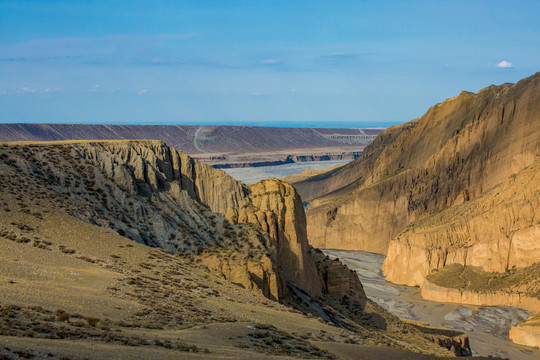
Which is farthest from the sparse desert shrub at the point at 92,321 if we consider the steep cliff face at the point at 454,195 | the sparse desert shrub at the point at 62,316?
the steep cliff face at the point at 454,195

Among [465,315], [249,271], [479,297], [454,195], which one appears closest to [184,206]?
[249,271]

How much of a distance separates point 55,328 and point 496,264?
61511 millimetres

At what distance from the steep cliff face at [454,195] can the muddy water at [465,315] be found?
5.14m

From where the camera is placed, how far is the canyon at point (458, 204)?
69812 millimetres

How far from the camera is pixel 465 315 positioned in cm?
6181

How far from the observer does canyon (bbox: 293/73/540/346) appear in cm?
6981

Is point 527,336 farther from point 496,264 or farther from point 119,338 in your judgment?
point 119,338

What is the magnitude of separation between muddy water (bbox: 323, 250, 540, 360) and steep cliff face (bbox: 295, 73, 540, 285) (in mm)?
5142

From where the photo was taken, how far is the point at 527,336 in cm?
5009

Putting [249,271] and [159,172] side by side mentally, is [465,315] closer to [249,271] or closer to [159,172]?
[159,172]

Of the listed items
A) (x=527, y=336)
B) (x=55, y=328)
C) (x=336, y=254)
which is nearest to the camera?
(x=55, y=328)

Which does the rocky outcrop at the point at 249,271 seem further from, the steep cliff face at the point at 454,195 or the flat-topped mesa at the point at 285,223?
the steep cliff face at the point at 454,195

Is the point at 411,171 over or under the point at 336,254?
over

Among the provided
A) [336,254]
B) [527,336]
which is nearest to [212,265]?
[527,336]
